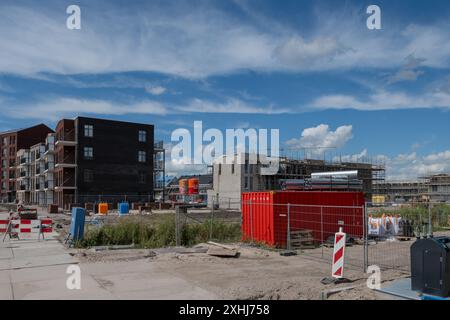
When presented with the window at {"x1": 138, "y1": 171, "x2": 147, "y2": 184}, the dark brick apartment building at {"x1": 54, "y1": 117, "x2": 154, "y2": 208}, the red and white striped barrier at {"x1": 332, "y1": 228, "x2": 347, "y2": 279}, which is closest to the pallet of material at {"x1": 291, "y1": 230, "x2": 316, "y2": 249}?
the red and white striped barrier at {"x1": 332, "y1": 228, "x2": 347, "y2": 279}

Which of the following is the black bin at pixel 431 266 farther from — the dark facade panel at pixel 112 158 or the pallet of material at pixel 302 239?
the dark facade panel at pixel 112 158

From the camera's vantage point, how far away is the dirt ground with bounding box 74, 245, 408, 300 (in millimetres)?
8758

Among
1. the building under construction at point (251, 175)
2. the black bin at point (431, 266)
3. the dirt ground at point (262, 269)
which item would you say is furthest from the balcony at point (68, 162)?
the black bin at point (431, 266)

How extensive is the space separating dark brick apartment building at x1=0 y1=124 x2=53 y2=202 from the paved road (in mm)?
A: 101283

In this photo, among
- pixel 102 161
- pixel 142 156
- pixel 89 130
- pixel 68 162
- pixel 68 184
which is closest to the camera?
pixel 68 184

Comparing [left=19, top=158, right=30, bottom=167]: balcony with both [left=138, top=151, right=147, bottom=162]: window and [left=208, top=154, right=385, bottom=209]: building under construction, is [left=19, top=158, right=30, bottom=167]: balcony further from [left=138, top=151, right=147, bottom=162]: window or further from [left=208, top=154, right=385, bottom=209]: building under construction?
[left=208, top=154, right=385, bottom=209]: building under construction

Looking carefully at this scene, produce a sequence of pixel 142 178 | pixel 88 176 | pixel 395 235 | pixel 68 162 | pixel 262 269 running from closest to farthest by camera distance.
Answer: pixel 262 269, pixel 395 235, pixel 68 162, pixel 88 176, pixel 142 178

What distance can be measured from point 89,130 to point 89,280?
Answer: 59790 millimetres

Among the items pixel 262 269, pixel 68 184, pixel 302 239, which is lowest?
pixel 262 269

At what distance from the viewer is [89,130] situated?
67312 mm

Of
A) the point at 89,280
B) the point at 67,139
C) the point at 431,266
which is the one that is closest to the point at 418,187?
the point at 67,139

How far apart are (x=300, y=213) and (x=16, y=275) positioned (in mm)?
10093

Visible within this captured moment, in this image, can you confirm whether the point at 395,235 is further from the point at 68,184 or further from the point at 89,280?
the point at 68,184
